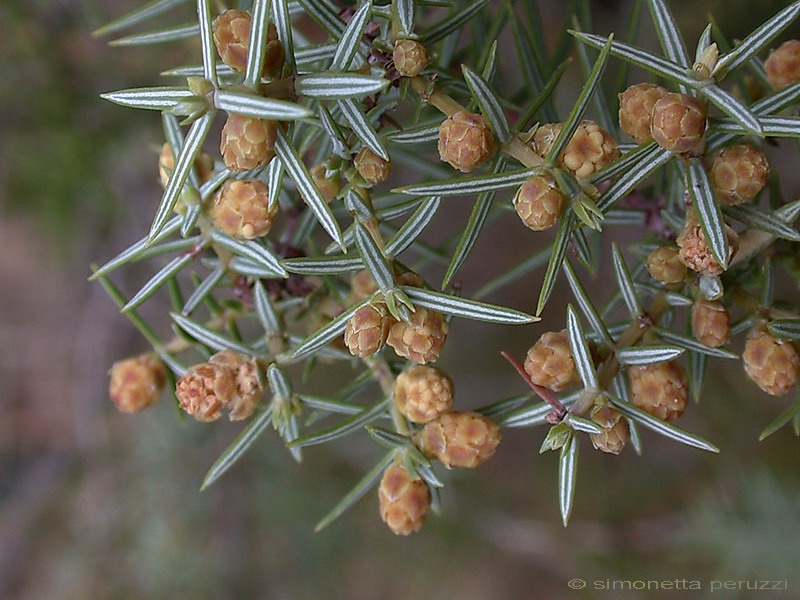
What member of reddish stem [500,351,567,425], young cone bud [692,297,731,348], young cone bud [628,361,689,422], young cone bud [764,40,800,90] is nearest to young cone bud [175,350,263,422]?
reddish stem [500,351,567,425]

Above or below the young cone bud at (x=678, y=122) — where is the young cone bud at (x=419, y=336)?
below

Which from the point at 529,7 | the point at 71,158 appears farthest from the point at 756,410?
the point at 71,158

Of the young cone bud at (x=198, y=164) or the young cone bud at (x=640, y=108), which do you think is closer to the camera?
the young cone bud at (x=640, y=108)

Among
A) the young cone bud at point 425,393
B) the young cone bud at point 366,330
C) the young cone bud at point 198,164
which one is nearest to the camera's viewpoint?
the young cone bud at point 366,330

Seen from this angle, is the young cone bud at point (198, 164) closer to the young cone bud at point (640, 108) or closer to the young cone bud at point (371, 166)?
the young cone bud at point (371, 166)

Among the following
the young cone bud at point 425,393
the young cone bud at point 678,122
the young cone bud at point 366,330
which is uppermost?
the young cone bud at point 678,122

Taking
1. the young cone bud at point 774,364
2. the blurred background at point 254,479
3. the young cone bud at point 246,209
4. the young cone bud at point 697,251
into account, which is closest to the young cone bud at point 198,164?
the young cone bud at point 246,209

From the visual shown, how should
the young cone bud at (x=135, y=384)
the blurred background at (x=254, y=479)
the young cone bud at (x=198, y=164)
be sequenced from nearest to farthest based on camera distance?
1. the young cone bud at (x=198, y=164)
2. the young cone bud at (x=135, y=384)
3. the blurred background at (x=254, y=479)

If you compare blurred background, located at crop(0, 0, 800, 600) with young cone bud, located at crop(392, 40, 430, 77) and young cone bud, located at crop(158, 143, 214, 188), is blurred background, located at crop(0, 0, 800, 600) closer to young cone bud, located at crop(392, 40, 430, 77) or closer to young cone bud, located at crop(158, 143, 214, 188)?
young cone bud, located at crop(158, 143, 214, 188)
